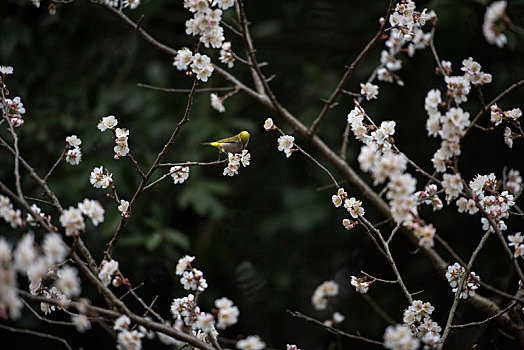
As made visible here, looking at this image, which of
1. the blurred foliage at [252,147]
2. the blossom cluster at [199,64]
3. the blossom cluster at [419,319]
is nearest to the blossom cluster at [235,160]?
the blossom cluster at [199,64]

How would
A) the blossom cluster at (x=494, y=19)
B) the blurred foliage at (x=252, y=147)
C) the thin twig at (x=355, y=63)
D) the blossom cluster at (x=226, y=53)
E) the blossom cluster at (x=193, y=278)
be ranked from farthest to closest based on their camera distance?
the blurred foliage at (x=252, y=147) < the blossom cluster at (x=226, y=53) < the thin twig at (x=355, y=63) < the blossom cluster at (x=193, y=278) < the blossom cluster at (x=494, y=19)

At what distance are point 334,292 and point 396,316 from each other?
5.70 feet

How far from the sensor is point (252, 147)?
3822mm

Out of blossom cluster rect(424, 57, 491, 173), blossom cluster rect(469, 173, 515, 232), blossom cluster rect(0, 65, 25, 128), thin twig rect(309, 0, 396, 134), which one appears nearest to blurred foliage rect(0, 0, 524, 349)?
thin twig rect(309, 0, 396, 134)

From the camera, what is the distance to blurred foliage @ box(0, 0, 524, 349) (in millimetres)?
2699

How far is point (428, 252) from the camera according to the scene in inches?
65.5

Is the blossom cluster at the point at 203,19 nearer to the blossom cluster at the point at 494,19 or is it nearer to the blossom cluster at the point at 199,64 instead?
the blossom cluster at the point at 199,64

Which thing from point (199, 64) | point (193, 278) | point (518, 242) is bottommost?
point (193, 278)

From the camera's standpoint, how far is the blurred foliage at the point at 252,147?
2.70 meters

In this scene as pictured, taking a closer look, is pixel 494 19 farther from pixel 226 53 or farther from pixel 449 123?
pixel 226 53

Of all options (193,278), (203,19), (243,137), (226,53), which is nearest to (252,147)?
(226,53)

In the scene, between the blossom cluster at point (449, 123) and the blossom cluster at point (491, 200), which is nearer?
the blossom cluster at point (449, 123)

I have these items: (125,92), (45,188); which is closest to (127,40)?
(125,92)

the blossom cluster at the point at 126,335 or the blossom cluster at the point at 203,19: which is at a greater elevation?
the blossom cluster at the point at 203,19
